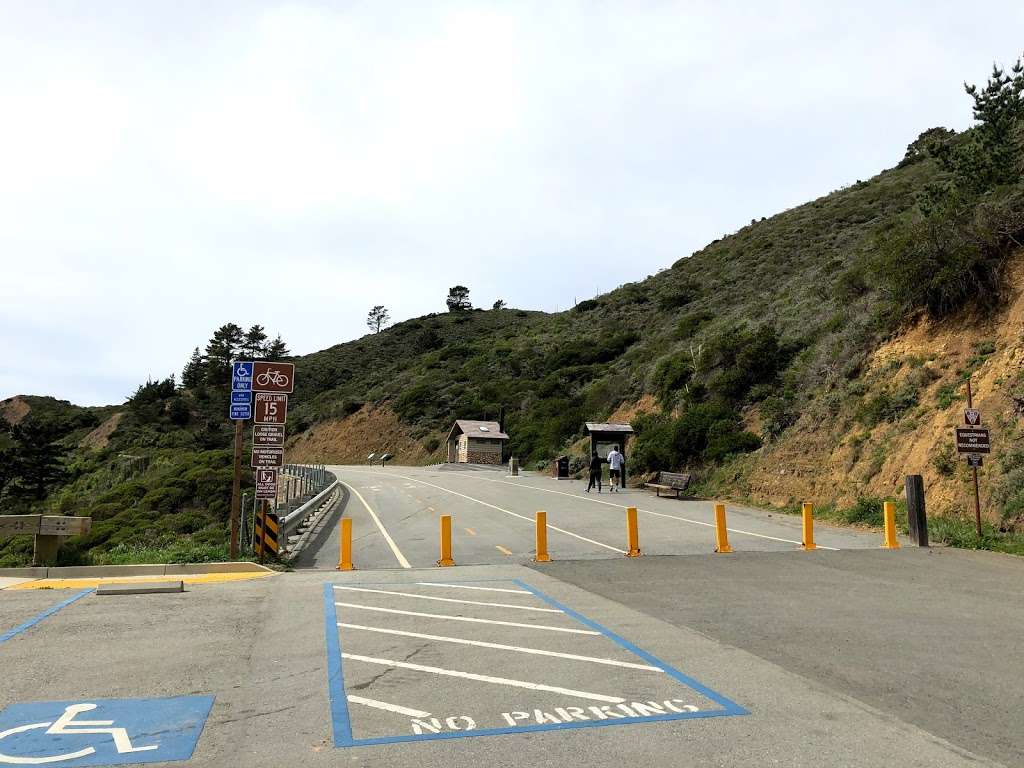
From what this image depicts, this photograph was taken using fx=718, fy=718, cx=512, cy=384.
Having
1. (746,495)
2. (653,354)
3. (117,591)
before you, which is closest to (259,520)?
(117,591)

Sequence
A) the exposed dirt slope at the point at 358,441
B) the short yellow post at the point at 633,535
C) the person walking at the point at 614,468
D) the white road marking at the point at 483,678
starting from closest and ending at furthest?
the white road marking at the point at 483,678, the short yellow post at the point at 633,535, the person walking at the point at 614,468, the exposed dirt slope at the point at 358,441

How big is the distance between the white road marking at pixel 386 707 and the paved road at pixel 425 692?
2 centimetres

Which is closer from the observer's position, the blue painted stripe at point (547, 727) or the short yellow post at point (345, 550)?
the blue painted stripe at point (547, 727)

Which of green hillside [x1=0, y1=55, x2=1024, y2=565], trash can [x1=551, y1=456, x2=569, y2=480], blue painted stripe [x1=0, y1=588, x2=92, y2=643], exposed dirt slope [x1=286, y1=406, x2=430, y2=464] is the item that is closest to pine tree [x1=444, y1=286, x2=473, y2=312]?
green hillside [x1=0, y1=55, x2=1024, y2=565]

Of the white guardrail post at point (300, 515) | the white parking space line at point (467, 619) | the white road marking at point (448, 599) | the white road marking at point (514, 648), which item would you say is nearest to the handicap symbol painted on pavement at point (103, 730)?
the white road marking at point (514, 648)

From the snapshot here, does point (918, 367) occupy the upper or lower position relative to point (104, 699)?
upper

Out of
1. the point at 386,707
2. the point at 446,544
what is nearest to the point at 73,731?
the point at 386,707

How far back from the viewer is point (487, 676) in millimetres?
6078

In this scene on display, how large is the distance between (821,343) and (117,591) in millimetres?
25612

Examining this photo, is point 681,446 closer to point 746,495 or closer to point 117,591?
point 746,495

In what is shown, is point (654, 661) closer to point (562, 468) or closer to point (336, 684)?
point (336, 684)

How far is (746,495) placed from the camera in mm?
23922

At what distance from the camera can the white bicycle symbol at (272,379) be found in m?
13.6

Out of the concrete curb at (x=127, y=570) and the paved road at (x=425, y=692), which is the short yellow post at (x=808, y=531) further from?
the concrete curb at (x=127, y=570)
